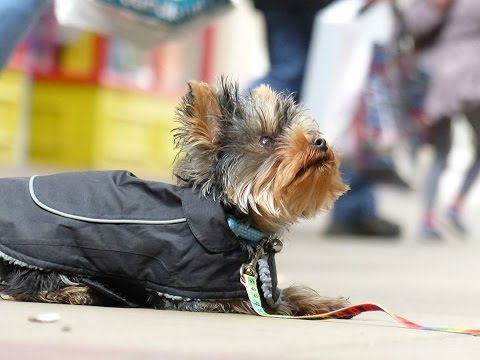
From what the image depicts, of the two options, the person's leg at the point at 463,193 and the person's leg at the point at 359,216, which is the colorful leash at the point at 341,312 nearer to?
the person's leg at the point at 359,216

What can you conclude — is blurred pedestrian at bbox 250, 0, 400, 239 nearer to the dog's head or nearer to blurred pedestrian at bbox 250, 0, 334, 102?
blurred pedestrian at bbox 250, 0, 334, 102

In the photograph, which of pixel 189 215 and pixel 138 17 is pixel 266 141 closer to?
pixel 189 215

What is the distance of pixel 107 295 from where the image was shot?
169 inches

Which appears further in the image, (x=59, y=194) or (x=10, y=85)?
(x=10, y=85)

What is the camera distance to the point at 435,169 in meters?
9.95

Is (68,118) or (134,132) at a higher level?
(68,118)

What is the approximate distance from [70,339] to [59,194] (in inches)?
40.6

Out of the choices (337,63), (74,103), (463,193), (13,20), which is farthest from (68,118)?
(13,20)

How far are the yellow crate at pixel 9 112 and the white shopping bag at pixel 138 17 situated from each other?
880 centimetres

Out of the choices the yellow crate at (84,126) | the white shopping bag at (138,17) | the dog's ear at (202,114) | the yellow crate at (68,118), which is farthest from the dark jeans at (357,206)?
the yellow crate at (68,118)

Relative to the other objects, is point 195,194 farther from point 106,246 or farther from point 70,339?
point 70,339

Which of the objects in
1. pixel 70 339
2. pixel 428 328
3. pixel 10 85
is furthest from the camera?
pixel 10 85

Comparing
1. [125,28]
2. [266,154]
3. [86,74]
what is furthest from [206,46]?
[266,154]

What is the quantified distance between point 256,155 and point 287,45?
4034mm
